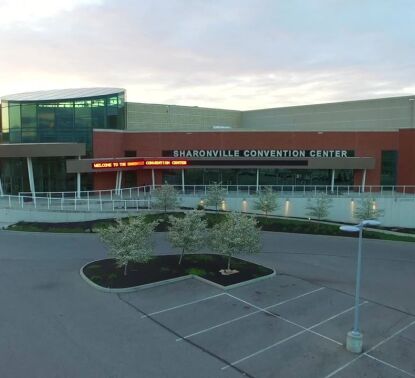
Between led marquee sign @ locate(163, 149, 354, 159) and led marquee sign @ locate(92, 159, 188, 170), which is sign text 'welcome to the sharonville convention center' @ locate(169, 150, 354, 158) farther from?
led marquee sign @ locate(92, 159, 188, 170)

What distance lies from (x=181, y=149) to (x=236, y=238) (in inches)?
877

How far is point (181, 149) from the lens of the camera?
38.3 meters

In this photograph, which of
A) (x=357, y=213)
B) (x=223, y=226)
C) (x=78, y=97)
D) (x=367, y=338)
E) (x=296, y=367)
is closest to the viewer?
(x=296, y=367)

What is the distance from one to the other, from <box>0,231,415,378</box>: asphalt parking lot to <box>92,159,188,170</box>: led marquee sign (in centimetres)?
1561

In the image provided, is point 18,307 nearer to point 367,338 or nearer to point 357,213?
point 367,338

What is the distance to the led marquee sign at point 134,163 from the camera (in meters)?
32.6

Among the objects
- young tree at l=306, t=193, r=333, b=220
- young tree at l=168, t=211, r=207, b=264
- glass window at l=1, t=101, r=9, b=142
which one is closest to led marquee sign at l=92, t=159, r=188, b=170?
glass window at l=1, t=101, r=9, b=142

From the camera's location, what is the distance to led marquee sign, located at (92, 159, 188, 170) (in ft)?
107

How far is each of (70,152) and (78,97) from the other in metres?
5.18

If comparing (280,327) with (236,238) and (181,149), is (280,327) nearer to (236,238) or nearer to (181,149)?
(236,238)

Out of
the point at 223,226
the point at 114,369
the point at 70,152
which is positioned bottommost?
the point at 114,369

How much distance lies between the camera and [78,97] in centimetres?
3547

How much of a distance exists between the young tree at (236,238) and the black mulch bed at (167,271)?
0.87 meters

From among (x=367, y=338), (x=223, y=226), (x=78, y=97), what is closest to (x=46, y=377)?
(x=367, y=338)
